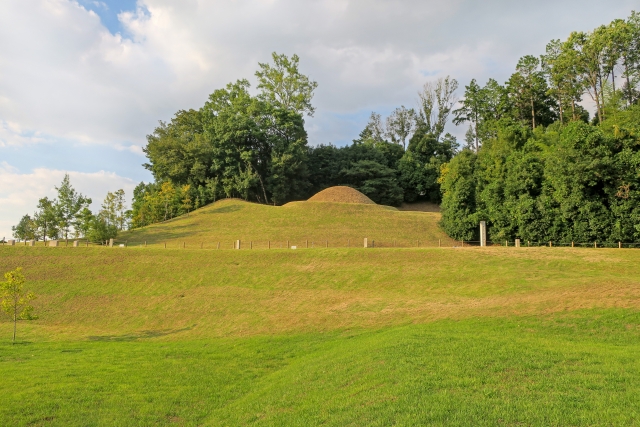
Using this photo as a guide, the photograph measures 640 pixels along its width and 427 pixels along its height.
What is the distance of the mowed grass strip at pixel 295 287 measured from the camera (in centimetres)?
1869

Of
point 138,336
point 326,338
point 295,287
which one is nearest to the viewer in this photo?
point 326,338

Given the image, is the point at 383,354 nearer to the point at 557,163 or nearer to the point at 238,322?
the point at 238,322

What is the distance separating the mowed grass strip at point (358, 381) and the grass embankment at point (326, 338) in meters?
0.05

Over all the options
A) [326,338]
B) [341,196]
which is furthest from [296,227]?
[326,338]

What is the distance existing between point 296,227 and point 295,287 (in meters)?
23.7

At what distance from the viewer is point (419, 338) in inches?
460

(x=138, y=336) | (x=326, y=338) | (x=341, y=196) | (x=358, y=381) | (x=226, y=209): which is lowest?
(x=138, y=336)

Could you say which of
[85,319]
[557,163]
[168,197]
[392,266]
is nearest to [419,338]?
[392,266]

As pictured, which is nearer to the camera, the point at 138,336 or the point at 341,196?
the point at 138,336

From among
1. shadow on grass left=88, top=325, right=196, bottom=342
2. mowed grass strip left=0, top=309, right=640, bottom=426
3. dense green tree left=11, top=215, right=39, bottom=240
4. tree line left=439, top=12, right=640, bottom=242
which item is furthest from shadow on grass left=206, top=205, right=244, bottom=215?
mowed grass strip left=0, top=309, right=640, bottom=426

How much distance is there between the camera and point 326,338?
16.0 meters

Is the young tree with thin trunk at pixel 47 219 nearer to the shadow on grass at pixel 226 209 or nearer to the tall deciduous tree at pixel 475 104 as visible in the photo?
the shadow on grass at pixel 226 209

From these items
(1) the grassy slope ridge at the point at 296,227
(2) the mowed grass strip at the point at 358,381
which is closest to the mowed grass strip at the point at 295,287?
(2) the mowed grass strip at the point at 358,381

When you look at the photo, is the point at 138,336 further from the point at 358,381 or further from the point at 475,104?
the point at 475,104
